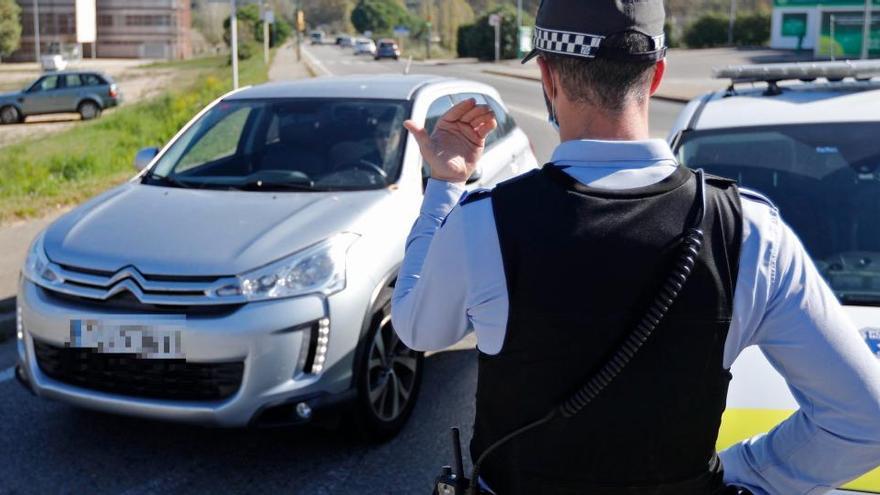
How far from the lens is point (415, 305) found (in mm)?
1791

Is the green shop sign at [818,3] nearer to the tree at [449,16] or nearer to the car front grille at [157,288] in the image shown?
the car front grille at [157,288]

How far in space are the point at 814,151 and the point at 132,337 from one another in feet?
9.74

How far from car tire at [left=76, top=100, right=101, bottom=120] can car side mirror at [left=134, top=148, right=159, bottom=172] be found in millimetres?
27462

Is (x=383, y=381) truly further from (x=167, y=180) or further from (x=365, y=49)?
(x=365, y=49)

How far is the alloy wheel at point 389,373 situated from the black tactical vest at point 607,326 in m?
2.85

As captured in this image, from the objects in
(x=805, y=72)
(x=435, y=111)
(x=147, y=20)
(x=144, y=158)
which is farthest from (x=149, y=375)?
(x=147, y=20)

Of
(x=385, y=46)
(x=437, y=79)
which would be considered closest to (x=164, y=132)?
(x=437, y=79)

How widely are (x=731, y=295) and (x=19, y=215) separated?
956 cm

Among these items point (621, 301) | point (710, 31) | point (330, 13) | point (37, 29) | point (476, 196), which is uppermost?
point (330, 13)

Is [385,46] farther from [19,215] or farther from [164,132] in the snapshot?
[19,215]

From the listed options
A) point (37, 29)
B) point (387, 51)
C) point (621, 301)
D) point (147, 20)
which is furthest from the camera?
point (147, 20)

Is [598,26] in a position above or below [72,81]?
above

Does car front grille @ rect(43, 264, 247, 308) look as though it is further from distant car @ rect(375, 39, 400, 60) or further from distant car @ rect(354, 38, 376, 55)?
distant car @ rect(354, 38, 376, 55)

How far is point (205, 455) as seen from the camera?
4.58 m
